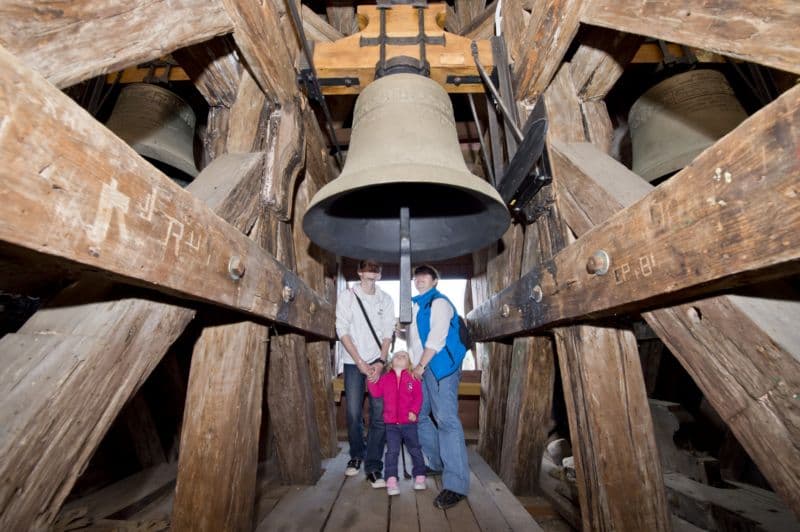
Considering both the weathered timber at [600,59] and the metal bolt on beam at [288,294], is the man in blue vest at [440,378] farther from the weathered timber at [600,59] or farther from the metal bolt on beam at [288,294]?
the weathered timber at [600,59]

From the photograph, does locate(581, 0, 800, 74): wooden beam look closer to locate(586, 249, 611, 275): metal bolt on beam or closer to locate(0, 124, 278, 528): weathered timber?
locate(586, 249, 611, 275): metal bolt on beam

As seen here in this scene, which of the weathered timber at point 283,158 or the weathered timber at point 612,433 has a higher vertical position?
the weathered timber at point 283,158

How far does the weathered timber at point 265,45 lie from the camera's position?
127 centimetres

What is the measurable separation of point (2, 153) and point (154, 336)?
580 mm

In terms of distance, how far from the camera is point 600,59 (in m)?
1.56

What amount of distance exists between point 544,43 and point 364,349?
86.1 inches

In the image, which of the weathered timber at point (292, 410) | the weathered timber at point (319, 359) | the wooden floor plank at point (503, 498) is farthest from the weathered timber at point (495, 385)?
the weathered timber at point (292, 410)

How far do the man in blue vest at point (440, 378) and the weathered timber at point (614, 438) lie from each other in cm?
98

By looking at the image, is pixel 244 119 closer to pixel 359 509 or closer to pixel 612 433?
pixel 612 433

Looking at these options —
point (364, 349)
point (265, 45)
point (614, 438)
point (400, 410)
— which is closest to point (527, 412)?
point (400, 410)

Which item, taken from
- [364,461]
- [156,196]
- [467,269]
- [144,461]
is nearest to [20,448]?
[156,196]

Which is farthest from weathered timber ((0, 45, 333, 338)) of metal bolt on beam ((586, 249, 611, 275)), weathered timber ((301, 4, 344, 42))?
weathered timber ((301, 4, 344, 42))

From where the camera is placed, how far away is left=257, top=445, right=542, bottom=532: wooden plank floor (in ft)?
6.44

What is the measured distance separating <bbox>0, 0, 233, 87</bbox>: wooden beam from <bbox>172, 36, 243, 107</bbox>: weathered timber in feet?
1.42
